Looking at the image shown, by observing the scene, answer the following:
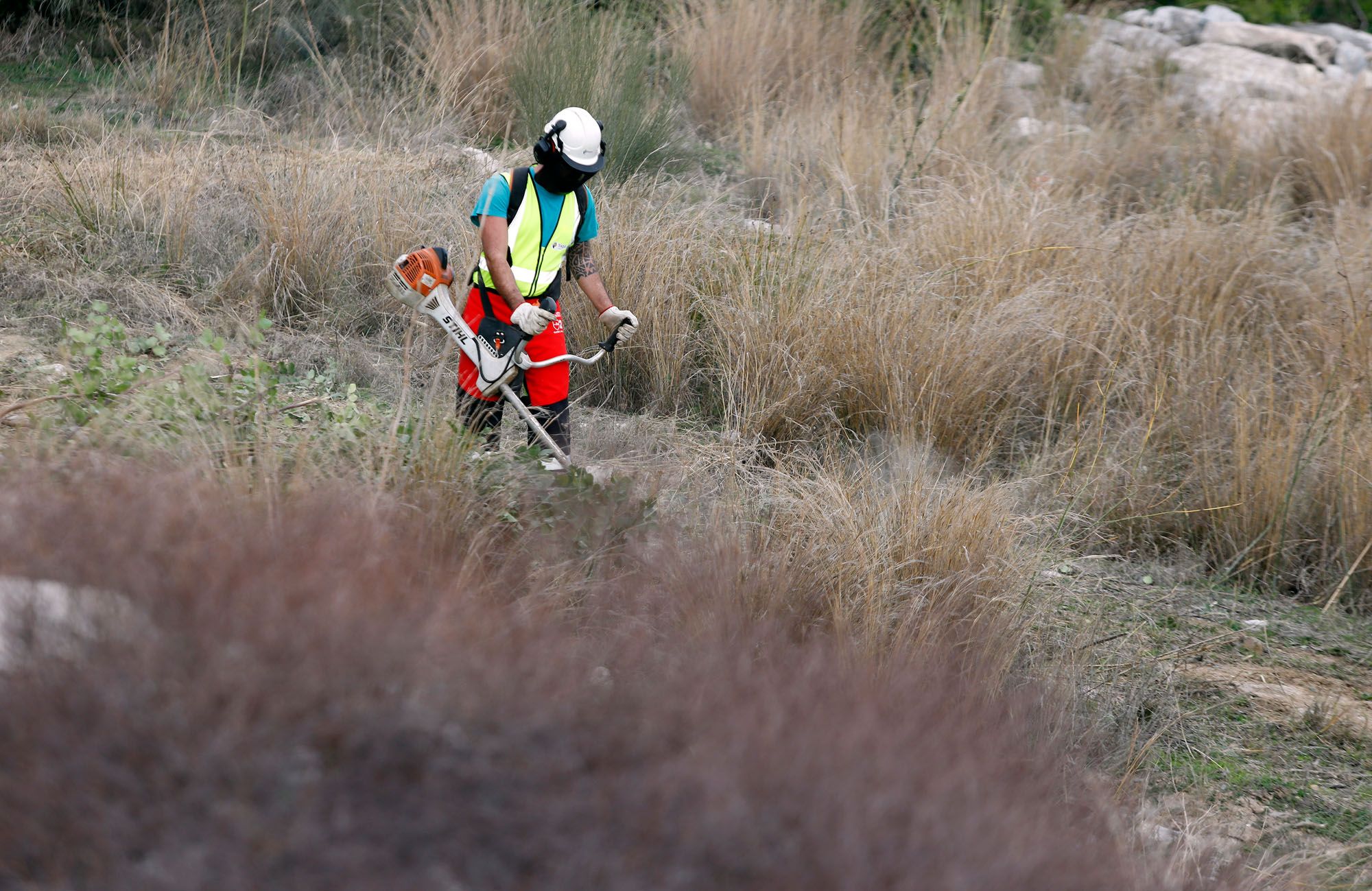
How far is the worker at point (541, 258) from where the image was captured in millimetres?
3295

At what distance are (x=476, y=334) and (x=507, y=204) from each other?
1.43 feet

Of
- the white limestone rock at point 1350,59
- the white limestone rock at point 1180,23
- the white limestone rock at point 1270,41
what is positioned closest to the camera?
the white limestone rock at point 1270,41

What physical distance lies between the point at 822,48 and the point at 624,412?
4903 mm

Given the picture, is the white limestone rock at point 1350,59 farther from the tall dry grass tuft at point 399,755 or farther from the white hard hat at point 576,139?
the tall dry grass tuft at point 399,755

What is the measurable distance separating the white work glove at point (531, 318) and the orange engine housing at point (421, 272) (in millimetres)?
273

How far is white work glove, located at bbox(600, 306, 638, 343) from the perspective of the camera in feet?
11.4

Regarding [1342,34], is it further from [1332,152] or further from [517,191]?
[517,191]

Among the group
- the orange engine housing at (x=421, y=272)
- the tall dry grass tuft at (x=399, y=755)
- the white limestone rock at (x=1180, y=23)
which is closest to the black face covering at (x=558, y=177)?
the orange engine housing at (x=421, y=272)

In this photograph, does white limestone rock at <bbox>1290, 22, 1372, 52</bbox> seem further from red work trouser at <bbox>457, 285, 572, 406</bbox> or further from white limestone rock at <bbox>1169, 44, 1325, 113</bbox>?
red work trouser at <bbox>457, 285, 572, 406</bbox>

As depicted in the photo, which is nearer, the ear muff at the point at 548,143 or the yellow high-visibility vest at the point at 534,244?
the ear muff at the point at 548,143

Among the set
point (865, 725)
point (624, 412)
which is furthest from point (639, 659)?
point (624, 412)

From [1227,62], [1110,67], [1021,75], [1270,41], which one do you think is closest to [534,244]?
[1021,75]

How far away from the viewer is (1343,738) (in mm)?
3361

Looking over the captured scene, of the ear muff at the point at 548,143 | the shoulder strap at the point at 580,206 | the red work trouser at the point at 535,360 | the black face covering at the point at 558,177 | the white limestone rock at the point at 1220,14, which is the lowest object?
the red work trouser at the point at 535,360
